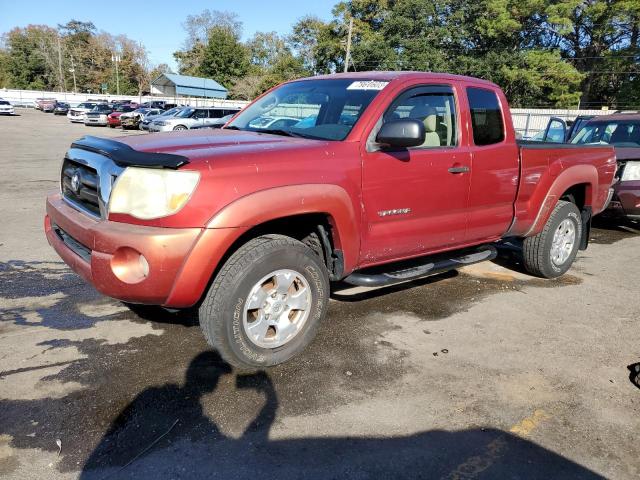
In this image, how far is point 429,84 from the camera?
13.1 ft

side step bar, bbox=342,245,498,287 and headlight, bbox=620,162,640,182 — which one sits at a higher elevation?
headlight, bbox=620,162,640,182

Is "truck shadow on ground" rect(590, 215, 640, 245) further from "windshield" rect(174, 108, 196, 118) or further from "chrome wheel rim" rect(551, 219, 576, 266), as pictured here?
"windshield" rect(174, 108, 196, 118)

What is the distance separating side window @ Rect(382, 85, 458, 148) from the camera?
3.88 m

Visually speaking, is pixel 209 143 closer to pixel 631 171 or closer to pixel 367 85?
pixel 367 85

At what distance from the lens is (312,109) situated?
407 cm

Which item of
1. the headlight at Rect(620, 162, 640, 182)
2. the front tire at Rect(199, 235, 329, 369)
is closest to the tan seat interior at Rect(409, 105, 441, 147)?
the front tire at Rect(199, 235, 329, 369)

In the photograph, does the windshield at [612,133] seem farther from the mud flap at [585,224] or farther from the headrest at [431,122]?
the headrest at [431,122]

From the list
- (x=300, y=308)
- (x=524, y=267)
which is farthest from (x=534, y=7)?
(x=300, y=308)

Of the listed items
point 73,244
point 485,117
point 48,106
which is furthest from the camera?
point 48,106

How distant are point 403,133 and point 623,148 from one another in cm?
579

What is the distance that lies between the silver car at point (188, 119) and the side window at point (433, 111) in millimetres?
22487

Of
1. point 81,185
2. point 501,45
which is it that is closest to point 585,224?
point 81,185

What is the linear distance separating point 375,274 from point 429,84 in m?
1.54

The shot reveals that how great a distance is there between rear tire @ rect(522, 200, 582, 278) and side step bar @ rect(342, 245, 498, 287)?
2.45 feet
